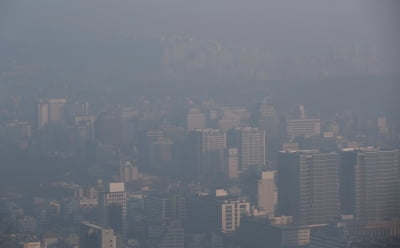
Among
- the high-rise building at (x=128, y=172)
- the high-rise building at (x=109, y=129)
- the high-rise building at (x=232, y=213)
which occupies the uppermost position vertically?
the high-rise building at (x=109, y=129)

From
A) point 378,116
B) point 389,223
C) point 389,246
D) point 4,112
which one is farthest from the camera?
point 378,116

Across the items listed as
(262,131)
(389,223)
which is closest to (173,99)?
(262,131)

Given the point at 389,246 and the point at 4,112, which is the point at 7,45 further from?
the point at 389,246

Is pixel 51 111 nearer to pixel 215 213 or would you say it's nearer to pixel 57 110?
pixel 57 110

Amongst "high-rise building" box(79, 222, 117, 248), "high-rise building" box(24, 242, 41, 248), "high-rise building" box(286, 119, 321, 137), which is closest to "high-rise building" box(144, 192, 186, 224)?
"high-rise building" box(79, 222, 117, 248)

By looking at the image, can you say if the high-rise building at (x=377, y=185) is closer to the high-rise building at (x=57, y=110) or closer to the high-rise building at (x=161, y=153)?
the high-rise building at (x=161, y=153)

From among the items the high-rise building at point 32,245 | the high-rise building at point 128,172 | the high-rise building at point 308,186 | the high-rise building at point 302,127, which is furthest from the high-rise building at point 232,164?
the high-rise building at point 32,245

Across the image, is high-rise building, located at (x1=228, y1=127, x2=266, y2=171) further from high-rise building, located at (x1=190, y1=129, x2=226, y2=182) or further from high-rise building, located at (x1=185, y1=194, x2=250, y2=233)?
high-rise building, located at (x1=185, y1=194, x2=250, y2=233)
